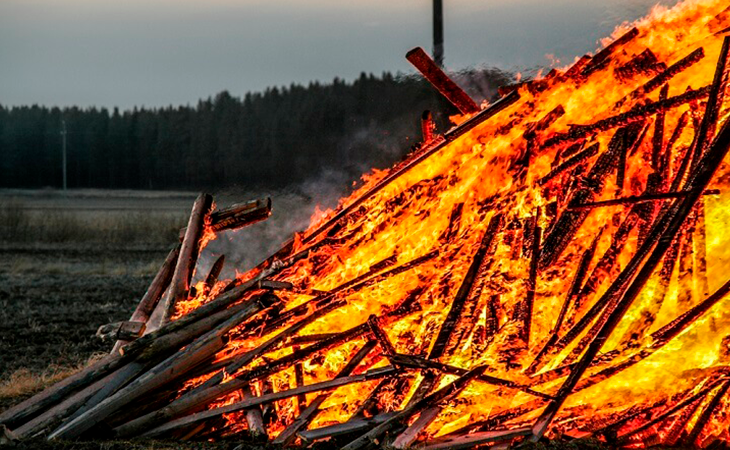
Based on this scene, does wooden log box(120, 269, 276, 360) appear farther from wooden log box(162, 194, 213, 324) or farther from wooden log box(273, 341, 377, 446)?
wooden log box(162, 194, 213, 324)

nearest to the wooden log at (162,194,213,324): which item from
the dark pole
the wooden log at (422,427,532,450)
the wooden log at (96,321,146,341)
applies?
the wooden log at (96,321,146,341)

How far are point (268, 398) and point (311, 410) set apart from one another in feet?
0.99

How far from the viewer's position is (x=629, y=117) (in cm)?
695

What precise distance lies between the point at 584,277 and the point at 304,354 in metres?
2.01

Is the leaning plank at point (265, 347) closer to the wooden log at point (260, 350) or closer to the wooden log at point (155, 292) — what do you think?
the wooden log at point (260, 350)

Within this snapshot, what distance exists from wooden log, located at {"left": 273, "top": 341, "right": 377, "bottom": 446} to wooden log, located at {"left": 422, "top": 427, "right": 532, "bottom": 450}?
0.85 m

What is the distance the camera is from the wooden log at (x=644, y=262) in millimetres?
6512

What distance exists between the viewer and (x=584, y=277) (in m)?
6.96

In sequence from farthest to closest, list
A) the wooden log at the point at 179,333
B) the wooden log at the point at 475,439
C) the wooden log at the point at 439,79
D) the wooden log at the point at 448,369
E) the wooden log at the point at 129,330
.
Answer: the wooden log at the point at 439,79 → the wooden log at the point at 129,330 → the wooden log at the point at 179,333 → the wooden log at the point at 448,369 → the wooden log at the point at 475,439

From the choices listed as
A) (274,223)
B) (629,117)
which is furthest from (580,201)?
(274,223)

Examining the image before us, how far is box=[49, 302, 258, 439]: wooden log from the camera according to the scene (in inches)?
265

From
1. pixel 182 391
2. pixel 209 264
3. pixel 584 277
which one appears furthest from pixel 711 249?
pixel 209 264

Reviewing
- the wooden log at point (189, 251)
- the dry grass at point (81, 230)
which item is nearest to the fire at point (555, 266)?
the wooden log at point (189, 251)

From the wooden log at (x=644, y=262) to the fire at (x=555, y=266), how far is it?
134mm
